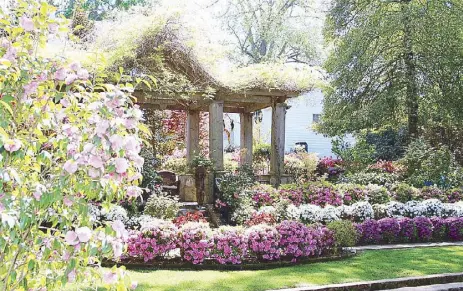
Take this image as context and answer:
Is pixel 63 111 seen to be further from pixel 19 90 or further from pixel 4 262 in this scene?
pixel 4 262

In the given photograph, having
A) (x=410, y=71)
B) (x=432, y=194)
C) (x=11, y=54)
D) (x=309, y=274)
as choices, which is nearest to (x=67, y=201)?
(x=11, y=54)

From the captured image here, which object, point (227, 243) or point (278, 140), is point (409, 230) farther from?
point (227, 243)

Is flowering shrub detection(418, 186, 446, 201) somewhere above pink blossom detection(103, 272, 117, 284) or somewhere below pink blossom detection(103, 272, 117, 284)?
above

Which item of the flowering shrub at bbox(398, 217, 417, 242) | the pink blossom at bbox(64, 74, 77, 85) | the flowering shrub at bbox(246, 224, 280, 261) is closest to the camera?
the pink blossom at bbox(64, 74, 77, 85)

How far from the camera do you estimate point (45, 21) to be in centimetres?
303

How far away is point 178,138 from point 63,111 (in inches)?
593

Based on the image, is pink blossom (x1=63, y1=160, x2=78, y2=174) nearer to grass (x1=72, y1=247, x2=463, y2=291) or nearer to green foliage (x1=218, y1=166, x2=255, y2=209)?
grass (x1=72, y1=247, x2=463, y2=291)

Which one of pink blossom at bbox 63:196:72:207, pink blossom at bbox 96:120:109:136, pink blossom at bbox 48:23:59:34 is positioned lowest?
pink blossom at bbox 63:196:72:207

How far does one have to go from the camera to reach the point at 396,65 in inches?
696

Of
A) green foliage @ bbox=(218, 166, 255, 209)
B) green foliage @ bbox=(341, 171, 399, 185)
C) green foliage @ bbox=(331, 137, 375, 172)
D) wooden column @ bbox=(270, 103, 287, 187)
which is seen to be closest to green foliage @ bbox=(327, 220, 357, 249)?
green foliage @ bbox=(218, 166, 255, 209)

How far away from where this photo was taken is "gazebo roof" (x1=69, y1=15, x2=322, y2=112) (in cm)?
979

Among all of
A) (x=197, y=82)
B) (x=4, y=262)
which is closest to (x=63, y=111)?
(x=4, y=262)

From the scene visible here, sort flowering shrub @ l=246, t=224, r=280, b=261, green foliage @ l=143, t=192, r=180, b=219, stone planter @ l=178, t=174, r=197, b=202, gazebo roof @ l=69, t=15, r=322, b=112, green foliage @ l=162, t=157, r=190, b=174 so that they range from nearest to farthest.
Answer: flowering shrub @ l=246, t=224, r=280, b=261, green foliage @ l=143, t=192, r=180, b=219, gazebo roof @ l=69, t=15, r=322, b=112, stone planter @ l=178, t=174, r=197, b=202, green foliage @ l=162, t=157, r=190, b=174

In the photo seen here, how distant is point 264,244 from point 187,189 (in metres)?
4.86
